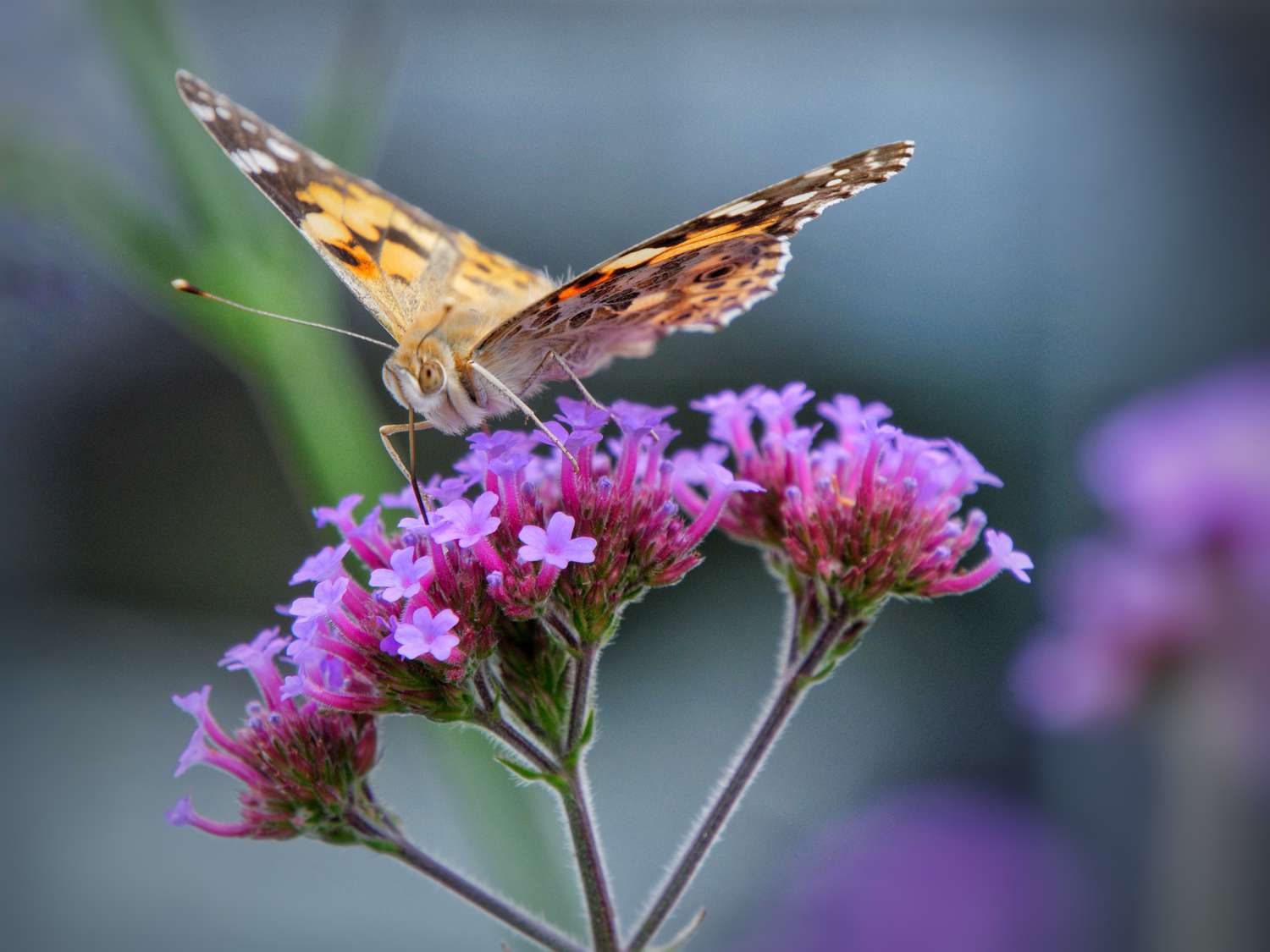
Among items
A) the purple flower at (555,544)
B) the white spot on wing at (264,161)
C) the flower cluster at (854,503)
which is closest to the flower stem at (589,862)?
the purple flower at (555,544)

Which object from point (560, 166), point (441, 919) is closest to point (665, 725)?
point (441, 919)

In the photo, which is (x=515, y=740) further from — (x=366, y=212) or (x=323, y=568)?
(x=366, y=212)

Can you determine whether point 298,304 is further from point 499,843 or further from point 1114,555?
point 1114,555

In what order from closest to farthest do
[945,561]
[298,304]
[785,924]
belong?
1. [945,561]
2. [298,304]
3. [785,924]

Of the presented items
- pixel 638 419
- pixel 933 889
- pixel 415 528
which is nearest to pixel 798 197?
pixel 638 419

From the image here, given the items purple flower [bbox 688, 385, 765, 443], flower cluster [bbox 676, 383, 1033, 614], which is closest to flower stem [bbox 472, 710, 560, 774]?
flower cluster [bbox 676, 383, 1033, 614]

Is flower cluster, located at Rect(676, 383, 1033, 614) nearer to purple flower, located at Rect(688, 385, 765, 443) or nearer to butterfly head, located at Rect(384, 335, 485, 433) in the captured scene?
purple flower, located at Rect(688, 385, 765, 443)
